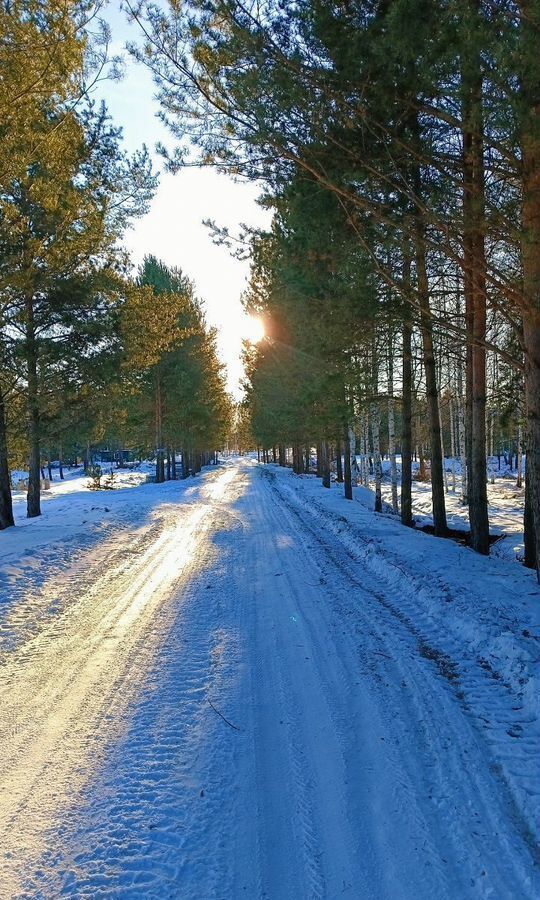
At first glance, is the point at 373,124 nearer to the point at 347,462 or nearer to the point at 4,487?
the point at 4,487

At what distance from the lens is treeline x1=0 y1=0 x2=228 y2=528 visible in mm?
6238

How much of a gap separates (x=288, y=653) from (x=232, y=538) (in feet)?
20.3

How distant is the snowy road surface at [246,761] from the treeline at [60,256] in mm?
6238

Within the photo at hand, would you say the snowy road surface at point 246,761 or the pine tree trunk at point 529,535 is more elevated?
the pine tree trunk at point 529,535

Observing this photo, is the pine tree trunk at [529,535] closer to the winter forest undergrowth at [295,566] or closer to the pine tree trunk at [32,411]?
the winter forest undergrowth at [295,566]

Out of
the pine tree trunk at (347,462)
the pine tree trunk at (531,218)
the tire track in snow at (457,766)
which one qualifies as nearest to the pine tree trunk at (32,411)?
the tire track in snow at (457,766)

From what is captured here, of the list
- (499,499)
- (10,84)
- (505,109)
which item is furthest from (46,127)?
(499,499)

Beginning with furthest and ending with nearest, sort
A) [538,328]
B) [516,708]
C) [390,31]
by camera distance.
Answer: [538,328]
[390,31]
[516,708]

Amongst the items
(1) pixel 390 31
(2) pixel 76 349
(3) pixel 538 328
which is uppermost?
(1) pixel 390 31

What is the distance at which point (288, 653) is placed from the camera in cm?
467

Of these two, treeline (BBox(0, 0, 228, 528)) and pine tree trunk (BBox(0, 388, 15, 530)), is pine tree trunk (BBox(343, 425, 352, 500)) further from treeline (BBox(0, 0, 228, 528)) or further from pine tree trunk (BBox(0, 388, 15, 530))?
pine tree trunk (BBox(0, 388, 15, 530))

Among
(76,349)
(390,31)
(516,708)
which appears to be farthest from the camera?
(76,349)

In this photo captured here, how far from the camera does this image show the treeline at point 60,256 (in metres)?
6.24

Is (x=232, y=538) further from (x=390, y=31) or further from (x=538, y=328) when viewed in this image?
(x=390, y=31)
